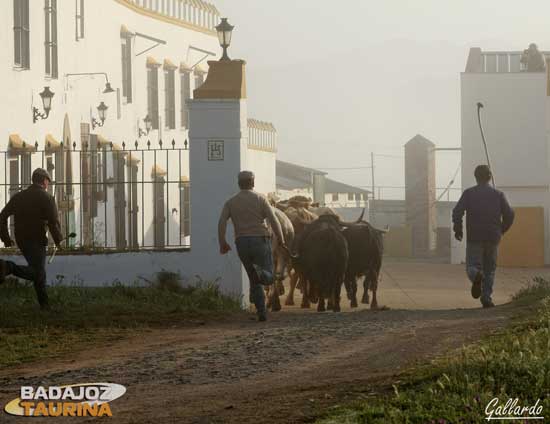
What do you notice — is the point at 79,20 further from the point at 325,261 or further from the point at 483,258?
the point at 483,258

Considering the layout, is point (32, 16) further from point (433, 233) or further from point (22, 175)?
point (433, 233)

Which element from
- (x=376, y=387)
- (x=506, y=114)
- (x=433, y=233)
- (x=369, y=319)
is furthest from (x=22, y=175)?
(x=433, y=233)

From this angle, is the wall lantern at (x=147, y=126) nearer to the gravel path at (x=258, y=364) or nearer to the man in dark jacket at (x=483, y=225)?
the man in dark jacket at (x=483, y=225)

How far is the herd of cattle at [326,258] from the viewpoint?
62.3ft

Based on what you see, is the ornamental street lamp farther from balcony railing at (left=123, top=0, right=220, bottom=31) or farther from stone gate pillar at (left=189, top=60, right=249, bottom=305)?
stone gate pillar at (left=189, top=60, right=249, bottom=305)

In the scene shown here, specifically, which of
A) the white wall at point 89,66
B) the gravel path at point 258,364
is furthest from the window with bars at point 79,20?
the gravel path at point 258,364

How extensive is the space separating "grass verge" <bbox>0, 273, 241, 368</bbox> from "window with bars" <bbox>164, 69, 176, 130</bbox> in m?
19.2

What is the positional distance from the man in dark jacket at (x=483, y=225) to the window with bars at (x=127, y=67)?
55.6 feet

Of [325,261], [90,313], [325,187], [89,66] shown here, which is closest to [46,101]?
[89,66]

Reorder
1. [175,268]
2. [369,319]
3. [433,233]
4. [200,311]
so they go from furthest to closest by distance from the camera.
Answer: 1. [433,233]
2. [175,268]
3. [200,311]
4. [369,319]

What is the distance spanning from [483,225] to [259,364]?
669 cm

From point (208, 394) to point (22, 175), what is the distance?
1479cm

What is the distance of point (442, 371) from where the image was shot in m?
9.18

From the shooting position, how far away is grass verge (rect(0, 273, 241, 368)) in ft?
44.9
